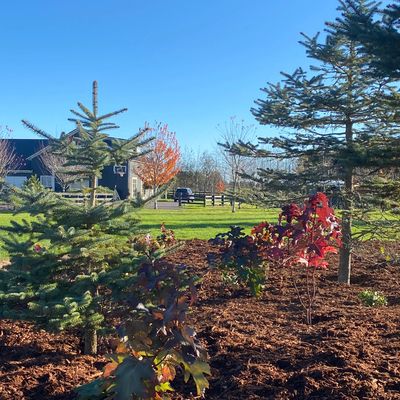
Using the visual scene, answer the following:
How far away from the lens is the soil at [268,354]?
2.83m

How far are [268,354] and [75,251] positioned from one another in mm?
1687

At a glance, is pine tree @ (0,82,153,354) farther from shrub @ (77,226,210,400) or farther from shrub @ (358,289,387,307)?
shrub @ (358,289,387,307)

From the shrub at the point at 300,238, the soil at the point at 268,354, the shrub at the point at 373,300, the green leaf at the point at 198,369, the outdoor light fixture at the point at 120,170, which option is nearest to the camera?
the green leaf at the point at 198,369

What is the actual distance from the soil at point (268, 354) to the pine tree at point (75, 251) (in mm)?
395

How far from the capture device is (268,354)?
340 cm

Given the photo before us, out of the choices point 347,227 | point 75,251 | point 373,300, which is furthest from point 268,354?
point 347,227

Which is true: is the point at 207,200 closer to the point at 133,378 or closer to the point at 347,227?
the point at 347,227

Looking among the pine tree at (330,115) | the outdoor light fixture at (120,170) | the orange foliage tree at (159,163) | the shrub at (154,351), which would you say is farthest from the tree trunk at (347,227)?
the orange foliage tree at (159,163)

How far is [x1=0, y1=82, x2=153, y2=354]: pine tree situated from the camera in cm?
326

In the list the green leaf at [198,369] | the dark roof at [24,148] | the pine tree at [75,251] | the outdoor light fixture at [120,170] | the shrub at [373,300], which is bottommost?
the shrub at [373,300]

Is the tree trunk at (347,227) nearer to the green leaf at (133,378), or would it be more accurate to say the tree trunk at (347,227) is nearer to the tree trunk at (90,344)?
the tree trunk at (90,344)

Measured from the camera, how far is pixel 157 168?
99.5ft

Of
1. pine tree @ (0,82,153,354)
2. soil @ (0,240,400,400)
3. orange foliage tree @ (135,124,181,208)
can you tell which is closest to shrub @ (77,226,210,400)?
soil @ (0,240,400,400)

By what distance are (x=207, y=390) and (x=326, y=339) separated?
4.18 feet
